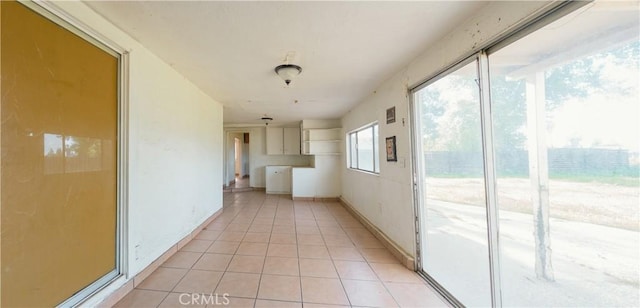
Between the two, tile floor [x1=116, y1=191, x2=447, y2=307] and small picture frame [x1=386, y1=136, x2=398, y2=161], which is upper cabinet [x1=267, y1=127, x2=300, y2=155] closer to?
tile floor [x1=116, y1=191, x2=447, y2=307]

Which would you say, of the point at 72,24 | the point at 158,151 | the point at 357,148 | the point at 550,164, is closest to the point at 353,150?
the point at 357,148

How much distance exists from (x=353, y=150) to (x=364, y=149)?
70 centimetres

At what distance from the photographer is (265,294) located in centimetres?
187

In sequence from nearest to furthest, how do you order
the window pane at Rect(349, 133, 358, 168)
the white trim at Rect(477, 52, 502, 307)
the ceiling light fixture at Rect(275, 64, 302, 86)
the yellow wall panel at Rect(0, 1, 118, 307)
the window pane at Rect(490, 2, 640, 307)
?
1. the window pane at Rect(490, 2, 640, 307)
2. the yellow wall panel at Rect(0, 1, 118, 307)
3. the white trim at Rect(477, 52, 502, 307)
4. the ceiling light fixture at Rect(275, 64, 302, 86)
5. the window pane at Rect(349, 133, 358, 168)

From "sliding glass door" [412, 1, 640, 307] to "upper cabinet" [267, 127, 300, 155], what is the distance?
547 cm

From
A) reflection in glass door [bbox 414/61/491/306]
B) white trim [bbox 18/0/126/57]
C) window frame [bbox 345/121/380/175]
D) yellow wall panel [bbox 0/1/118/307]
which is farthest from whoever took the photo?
window frame [bbox 345/121/380/175]

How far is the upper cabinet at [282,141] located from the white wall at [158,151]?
3538 millimetres

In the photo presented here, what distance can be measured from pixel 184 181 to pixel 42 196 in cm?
159

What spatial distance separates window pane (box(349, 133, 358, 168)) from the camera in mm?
4786

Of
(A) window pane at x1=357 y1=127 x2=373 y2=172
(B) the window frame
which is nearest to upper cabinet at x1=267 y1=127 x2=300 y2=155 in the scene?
(B) the window frame

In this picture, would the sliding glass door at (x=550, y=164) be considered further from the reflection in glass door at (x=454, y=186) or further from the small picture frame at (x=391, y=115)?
the small picture frame at (x=391, y=115)

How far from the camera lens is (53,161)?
1321 millimetres

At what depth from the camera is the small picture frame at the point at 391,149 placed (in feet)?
8.80

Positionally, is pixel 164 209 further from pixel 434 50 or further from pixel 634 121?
pixel 634 121
